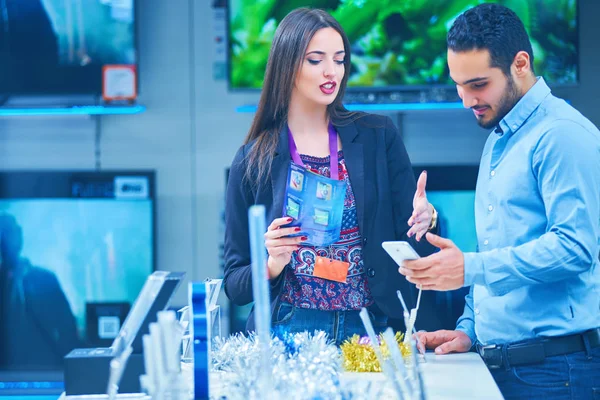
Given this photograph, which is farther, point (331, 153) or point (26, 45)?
point (26, 45)

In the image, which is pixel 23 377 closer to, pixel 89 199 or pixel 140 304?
pixel 89 199

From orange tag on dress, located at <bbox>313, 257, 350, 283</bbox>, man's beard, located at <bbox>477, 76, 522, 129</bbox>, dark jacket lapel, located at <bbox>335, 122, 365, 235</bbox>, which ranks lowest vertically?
orange tag on dress, located at <bbox>313, 257, 350, 283</bbox>

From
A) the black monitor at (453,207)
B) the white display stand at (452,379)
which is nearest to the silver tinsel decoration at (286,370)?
the white display stand at (452,379)

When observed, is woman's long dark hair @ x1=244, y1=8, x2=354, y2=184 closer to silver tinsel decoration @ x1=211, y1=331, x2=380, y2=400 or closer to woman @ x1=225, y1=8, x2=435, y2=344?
woman @ x1=225, y1=8, x2=435, y2=344

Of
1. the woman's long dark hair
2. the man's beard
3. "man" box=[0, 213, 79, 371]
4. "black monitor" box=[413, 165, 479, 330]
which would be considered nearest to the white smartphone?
the man's beard

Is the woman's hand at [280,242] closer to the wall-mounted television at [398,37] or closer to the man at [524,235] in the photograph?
the man at [524,235]

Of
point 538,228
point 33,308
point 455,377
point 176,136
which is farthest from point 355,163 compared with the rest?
point 33,308

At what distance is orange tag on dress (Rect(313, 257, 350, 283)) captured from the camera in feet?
6.87

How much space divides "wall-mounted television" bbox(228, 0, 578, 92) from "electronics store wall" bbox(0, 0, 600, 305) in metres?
0.45

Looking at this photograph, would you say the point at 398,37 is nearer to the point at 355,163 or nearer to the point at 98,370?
the point at 355,163

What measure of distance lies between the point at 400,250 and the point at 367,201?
568mm

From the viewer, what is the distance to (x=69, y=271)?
4.25 metres

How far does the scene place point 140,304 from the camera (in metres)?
1.47

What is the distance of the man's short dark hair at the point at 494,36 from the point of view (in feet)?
6.21
